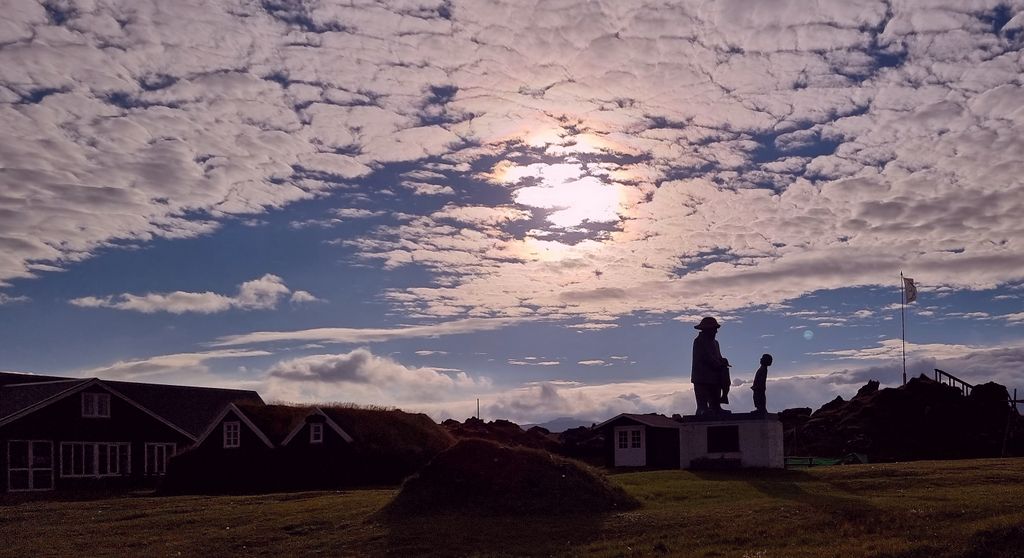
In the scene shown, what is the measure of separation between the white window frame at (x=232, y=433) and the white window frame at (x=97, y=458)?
8.61m

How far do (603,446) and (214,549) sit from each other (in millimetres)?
52254

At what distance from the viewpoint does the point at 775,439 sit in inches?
1805

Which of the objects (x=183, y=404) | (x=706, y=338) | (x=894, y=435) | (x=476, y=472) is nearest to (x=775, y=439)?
(x=706, y=338)

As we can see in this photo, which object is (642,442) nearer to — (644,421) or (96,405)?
(644,421)

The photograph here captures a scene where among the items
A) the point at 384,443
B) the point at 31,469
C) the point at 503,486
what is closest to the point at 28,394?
the point at 31,469

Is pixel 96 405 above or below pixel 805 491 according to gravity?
above

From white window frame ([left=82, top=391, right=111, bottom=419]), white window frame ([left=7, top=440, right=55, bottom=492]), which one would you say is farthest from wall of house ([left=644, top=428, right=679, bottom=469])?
white window frame ([left=7, top=440, right=55, bottom=492])

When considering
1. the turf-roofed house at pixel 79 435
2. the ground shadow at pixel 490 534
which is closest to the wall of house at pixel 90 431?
the turf-roofed house at pixel 79 435

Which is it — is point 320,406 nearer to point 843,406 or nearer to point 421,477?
point 421,477

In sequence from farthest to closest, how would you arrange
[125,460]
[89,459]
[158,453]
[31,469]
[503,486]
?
[158,453], [125,460], [89,459], [31,469], [503,486]

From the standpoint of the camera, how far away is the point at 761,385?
4603cm

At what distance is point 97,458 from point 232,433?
9.46m

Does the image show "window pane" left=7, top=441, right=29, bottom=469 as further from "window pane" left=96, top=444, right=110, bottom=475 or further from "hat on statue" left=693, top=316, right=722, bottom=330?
"hat on statue" left=693, top=316, right=722, bottom=330

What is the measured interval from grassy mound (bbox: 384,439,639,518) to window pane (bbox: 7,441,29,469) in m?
33.7
